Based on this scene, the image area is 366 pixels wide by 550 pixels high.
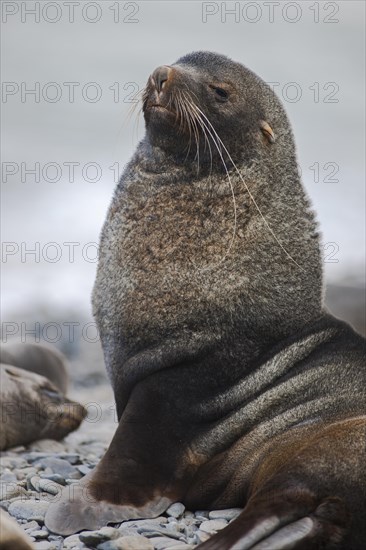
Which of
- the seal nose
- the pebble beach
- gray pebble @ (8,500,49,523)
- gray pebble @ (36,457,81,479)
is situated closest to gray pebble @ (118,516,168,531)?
the pebble beach

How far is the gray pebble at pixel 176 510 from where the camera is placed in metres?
5.46

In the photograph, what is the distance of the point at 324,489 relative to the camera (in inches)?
178

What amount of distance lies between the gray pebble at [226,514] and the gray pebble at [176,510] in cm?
15

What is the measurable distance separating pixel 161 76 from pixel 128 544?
2.53 metres

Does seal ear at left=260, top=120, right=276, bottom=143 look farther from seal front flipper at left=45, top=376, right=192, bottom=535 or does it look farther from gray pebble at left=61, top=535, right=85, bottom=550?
gray pebble at left=61, top=535, right=85, bottom=550

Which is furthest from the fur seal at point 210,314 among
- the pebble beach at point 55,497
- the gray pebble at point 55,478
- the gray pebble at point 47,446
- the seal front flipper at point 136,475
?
the gray pebble at point 47,446

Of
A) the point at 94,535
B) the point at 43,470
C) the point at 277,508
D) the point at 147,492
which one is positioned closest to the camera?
the point at 277,508

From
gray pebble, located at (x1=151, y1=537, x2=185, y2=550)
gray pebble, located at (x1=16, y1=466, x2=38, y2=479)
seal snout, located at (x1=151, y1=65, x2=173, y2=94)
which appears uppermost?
seal snout, located at (x1=151, y1=65, x2=173, y2=94)

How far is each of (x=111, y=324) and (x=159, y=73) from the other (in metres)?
1.40

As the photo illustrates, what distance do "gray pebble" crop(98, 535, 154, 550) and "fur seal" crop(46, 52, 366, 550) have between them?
1.21 feet

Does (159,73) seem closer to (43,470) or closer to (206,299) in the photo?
(206,299)

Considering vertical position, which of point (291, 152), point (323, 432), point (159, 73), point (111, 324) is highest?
point (159, 73)

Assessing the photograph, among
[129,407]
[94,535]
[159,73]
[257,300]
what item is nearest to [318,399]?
[257,300]

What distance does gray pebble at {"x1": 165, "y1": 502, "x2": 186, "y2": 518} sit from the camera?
17.9ft
